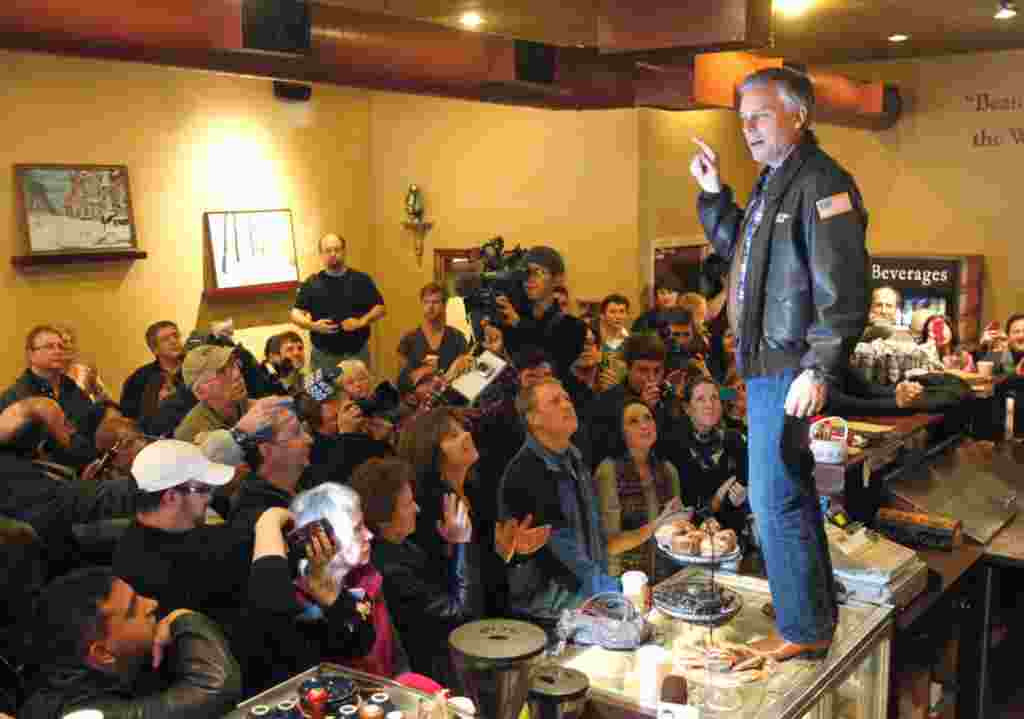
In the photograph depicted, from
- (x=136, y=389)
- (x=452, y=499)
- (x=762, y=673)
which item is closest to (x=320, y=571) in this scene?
(x=452, y=499)

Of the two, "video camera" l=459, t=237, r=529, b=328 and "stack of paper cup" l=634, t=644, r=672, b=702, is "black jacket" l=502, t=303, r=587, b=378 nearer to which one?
"video camera" l=459, t=237, r=529, b=328

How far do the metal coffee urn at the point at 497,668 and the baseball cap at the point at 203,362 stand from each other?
2.09m

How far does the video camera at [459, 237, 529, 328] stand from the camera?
494 cm

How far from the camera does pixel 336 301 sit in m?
6.91

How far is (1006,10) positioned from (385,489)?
15.8 feet

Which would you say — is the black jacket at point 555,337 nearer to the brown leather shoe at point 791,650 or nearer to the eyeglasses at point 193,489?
the eyeglasses at point 193,489

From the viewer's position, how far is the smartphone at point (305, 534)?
7.52 feet

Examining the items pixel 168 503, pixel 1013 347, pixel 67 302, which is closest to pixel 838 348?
pixel 168 503

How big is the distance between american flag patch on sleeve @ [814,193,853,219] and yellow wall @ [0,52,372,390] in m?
5.16

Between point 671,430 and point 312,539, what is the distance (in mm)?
2037

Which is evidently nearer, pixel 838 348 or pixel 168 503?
pixel 838 348

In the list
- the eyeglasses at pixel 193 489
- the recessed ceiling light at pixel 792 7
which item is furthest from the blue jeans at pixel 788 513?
the recessed ceiling light at pixel 792 7

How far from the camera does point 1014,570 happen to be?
14.2 feet

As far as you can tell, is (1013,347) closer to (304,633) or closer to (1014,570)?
(1014,570)
